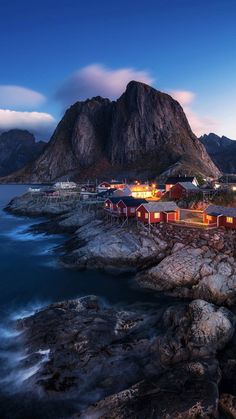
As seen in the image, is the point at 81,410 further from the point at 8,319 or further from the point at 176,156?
the point at 176,156

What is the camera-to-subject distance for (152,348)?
20422mm

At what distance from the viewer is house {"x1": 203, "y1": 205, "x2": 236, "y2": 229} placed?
3953cm

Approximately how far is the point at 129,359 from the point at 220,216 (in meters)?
25.8

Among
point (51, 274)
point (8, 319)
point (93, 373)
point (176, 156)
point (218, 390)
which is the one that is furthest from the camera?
point (176, 156)

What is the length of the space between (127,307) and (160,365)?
9.04 m

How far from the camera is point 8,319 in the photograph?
26734 mm

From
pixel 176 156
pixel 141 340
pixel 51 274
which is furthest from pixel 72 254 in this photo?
pixel 176 156

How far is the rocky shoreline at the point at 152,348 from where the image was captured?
619 inches

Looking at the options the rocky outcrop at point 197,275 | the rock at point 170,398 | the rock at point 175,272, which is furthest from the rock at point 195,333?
the rock at point 175,272

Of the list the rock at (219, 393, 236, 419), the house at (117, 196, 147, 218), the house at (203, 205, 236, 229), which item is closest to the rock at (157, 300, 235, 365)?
the rock at (219, 393, 236, 419)

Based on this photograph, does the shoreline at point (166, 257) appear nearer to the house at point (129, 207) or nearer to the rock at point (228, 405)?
the house at point (129, 207)

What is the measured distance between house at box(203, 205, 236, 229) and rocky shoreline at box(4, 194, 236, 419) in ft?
16.5

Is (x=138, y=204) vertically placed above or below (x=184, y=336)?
above

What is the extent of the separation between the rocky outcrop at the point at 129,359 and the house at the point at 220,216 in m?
18.9
